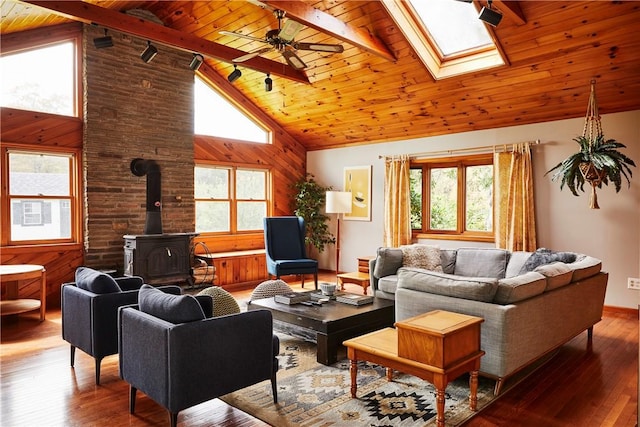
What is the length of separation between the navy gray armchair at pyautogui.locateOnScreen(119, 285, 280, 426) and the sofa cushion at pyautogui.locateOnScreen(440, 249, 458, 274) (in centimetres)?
326

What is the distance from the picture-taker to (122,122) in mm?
6168

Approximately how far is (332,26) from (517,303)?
349cm

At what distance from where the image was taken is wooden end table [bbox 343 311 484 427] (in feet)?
8.54

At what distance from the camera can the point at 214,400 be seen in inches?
121

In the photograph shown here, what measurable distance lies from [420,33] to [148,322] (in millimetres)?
4613

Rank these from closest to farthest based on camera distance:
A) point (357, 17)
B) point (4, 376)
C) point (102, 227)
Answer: point (4, 376) < point (357, 17) < point (102, 227)

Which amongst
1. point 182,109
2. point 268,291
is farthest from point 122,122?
point 268,291

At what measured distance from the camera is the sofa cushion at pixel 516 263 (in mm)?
4969

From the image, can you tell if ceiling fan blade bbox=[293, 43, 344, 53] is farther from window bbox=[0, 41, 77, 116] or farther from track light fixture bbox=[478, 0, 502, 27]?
window bbox=[0, 41, 77, 116]

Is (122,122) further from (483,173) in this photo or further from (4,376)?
(483,173)

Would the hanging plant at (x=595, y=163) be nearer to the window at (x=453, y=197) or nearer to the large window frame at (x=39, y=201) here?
the window at (x=453, y=197)

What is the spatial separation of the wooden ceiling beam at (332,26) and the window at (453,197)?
2183mm

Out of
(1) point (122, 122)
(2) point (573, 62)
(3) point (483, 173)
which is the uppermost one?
(2) point (573, 62)

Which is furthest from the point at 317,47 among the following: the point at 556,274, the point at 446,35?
the point at 556,274
